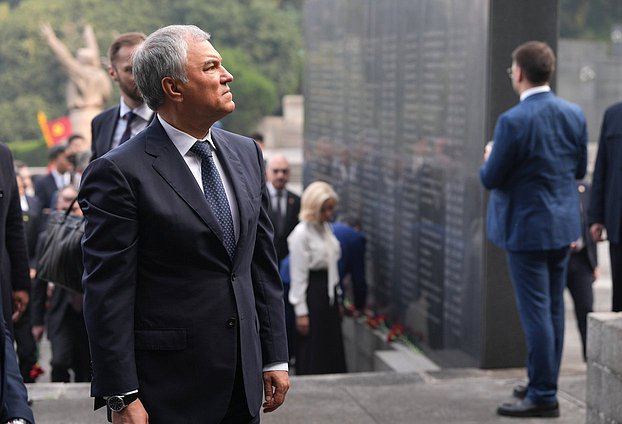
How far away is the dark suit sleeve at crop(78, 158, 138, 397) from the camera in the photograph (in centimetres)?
308

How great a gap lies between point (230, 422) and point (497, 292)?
3.92 metres

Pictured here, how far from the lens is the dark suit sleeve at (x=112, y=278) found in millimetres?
3084

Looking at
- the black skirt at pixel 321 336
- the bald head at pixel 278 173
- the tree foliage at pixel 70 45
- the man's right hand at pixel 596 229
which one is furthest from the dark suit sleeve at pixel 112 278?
the tree foliage at pixel 70 45

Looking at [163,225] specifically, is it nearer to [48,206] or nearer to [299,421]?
[299,421]

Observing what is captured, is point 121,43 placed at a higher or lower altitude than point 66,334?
higher

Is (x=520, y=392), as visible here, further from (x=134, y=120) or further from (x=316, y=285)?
(x=316, y=285)

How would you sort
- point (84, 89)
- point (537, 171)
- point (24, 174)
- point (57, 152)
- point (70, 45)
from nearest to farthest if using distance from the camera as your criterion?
→ point (537, 171), point (24, 174), point (57, 152), point (84, 89), point (70, 45)

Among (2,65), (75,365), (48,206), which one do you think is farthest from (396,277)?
(2,65)

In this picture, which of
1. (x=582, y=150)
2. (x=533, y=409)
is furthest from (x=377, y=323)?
(x=582, y=150)

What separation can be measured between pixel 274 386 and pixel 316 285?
5.18m

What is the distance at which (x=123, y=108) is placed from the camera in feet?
17.8

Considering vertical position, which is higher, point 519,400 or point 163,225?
point 163,225

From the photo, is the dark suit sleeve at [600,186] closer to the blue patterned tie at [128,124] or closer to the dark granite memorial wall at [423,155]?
the dark granite memorial wall at [423,155]

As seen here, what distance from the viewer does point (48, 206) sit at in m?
12.0
